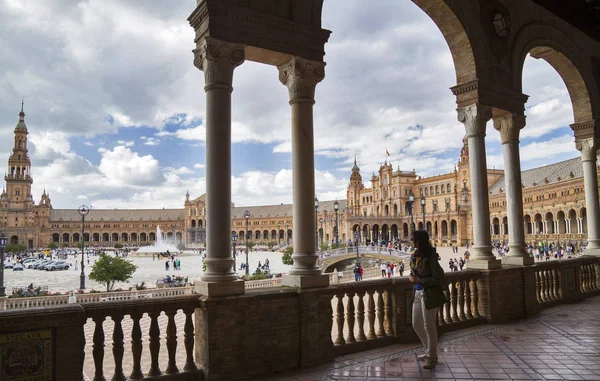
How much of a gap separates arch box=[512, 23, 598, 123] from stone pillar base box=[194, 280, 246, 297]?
7235 millimetres

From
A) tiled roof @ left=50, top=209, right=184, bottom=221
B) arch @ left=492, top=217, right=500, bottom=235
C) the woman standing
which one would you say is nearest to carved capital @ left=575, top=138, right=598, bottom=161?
the woman standing

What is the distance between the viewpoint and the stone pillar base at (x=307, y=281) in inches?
211

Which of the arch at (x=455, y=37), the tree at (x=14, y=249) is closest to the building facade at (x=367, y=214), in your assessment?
the arch at (x=455, y=37)

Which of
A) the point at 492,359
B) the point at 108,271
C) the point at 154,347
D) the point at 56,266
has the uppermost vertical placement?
the point at 154,347

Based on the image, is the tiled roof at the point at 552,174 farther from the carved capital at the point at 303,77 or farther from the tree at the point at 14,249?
the tree at the point at 14,249

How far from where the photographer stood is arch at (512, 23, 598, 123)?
9.11 metres

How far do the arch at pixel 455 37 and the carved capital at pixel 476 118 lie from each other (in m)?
0.54

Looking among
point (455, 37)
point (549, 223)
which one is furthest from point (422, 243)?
point (549, 223)

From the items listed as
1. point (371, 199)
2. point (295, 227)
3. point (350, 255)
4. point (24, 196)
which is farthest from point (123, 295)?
point (24, 196)

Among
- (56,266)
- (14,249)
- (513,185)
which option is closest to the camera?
(513,185)

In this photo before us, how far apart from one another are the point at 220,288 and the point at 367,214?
105 m

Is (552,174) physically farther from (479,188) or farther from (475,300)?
(475,300)

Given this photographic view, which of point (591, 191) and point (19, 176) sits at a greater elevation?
point (19, 176)

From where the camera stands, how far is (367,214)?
10781 centimetres
